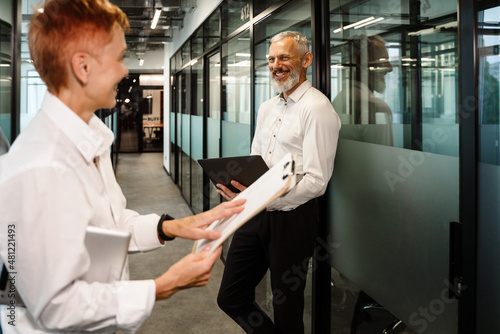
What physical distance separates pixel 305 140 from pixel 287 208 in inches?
13.0

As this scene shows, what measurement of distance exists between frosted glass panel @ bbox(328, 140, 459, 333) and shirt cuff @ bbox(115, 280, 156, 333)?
1055 millimetres

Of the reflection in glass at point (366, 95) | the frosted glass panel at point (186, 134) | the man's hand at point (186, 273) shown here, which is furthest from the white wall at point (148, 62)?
the man's hand at point (186, 273)

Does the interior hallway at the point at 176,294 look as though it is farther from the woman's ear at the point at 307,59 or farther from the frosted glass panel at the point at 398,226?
the woman's ear at the point at 307,59

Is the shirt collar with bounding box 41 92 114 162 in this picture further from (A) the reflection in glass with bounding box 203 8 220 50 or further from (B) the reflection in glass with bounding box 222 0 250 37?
(A) the reflection in glass with bounding box 203 8 220 50

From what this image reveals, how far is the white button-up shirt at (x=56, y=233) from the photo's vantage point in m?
0.86

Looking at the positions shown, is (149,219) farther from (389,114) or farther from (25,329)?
(389,114)

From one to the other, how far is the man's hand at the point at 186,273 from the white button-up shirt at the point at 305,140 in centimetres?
115

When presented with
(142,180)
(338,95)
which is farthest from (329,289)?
(142,180)

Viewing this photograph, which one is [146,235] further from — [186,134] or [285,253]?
[186,134]

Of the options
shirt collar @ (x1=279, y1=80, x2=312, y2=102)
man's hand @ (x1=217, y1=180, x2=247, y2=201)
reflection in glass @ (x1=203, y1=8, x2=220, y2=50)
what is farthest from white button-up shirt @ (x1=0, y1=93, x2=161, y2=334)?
reflection in glass @ (x1=203, y1=8, x2=220, y2=50)

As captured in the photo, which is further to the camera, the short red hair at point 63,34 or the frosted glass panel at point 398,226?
the frosted glass panel at point 398,226

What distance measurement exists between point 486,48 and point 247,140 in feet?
8.21

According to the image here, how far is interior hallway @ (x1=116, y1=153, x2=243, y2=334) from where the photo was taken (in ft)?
10.7

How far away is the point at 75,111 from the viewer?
3.42ft
